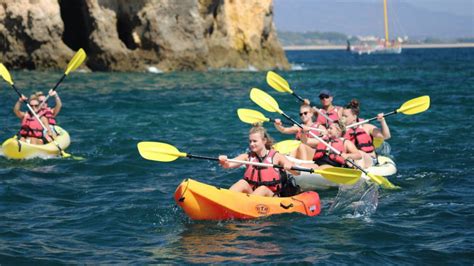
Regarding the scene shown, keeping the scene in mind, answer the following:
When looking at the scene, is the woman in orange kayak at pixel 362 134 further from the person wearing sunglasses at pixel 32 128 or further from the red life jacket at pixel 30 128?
the red life jacket at pixel 30 128

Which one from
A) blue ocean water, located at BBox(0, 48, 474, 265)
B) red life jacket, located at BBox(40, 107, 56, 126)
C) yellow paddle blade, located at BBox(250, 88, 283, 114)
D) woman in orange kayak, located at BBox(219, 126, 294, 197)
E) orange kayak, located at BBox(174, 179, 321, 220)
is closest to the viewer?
blue ocean water, located at BBox(0, 48, 474, 265)

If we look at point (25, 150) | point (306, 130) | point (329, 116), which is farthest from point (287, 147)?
point (25, 150)

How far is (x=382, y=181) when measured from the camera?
9.88 metres

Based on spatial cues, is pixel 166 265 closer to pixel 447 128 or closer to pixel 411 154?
pixel 411 154

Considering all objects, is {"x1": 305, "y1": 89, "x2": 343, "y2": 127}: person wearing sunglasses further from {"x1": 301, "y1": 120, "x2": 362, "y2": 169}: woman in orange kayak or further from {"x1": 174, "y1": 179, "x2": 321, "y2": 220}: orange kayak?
{"x1": 174, "y1": 179, "x2": 321, "y2": 220}: orange kayak

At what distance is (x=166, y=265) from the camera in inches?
266

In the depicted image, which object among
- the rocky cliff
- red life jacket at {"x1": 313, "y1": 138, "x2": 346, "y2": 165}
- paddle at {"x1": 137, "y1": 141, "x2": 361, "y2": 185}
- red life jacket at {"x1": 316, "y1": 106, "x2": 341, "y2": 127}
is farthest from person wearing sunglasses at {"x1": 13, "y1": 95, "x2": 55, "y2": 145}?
the rocky cliff

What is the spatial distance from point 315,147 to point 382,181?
39.4 inches

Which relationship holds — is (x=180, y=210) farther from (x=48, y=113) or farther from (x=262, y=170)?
(x=48, y=113)

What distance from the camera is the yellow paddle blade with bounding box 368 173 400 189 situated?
32.1 ft

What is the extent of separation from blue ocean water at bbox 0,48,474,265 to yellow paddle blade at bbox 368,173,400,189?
0.45ft

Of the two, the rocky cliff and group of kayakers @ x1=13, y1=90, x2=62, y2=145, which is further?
the rocky cliff

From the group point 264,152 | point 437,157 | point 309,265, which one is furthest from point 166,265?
point 437,157

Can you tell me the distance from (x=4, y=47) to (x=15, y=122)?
48.7 ft
